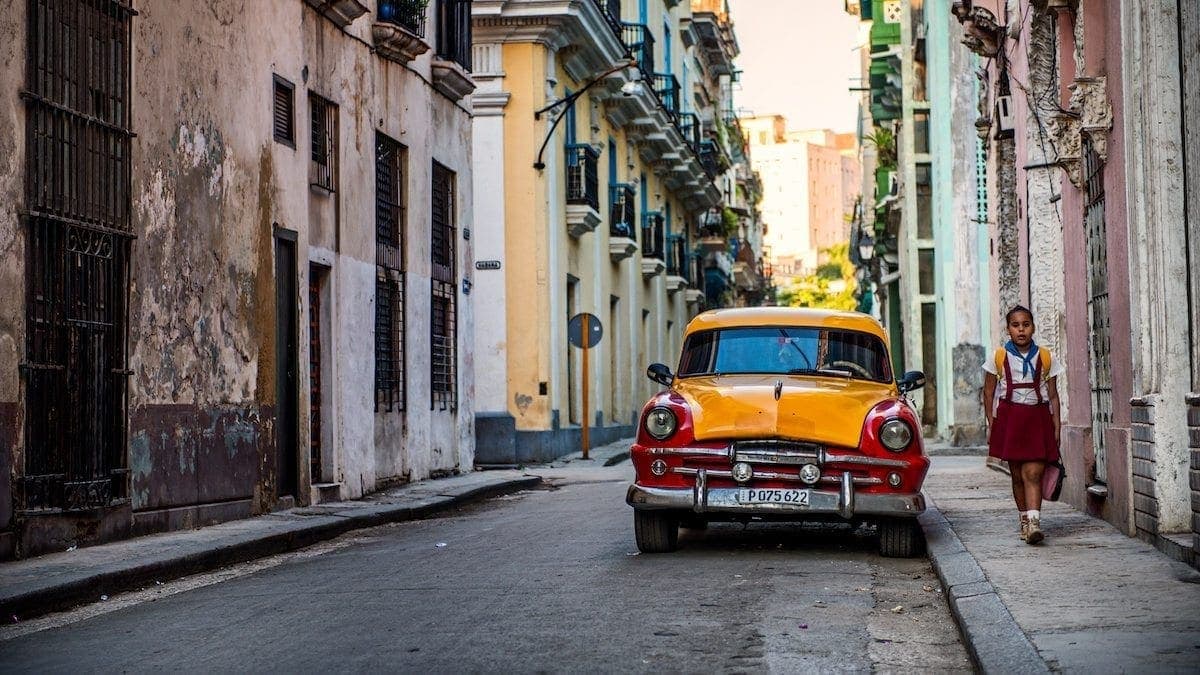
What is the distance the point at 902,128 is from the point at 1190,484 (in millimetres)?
27388

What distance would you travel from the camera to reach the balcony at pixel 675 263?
46.2 metres

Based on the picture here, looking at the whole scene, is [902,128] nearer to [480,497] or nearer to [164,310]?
[480,497]

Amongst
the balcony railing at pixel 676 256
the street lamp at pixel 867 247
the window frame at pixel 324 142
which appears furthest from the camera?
the balcony railing at pixel 676 256

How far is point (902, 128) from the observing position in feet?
119

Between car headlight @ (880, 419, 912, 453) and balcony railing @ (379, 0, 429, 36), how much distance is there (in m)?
10.0

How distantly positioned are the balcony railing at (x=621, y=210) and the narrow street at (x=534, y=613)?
→ 22.8m

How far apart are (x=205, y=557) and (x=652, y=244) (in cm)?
3067

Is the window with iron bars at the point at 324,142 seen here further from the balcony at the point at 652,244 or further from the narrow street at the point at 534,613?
the balcony at the point at 652,244

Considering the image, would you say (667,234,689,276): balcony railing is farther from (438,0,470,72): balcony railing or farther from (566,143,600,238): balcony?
(438,0,470,72): balcony railing

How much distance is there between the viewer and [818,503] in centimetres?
1070

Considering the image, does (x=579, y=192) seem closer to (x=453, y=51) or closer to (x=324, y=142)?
(x=453, y=51)

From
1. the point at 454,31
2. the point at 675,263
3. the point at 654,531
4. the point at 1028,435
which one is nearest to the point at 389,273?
the point at 454,31

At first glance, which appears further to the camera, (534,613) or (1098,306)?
(1098,306)

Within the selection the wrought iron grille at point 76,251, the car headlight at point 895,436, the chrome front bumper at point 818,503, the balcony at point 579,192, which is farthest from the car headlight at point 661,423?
the balcony at point 579,192
